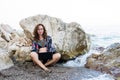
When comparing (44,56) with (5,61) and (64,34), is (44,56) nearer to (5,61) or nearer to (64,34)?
(5,61)

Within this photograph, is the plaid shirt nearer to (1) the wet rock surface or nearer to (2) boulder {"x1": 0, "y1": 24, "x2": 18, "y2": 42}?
(1) the wet rock surface

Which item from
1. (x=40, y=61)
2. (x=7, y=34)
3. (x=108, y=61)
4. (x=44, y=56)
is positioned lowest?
(x=108, y=61)

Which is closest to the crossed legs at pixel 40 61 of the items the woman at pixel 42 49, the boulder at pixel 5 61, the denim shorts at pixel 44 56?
the woman at pixel 42 49

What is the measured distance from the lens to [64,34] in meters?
12.6

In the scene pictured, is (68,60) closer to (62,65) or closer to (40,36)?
(62,65)

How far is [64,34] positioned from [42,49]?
1932mm

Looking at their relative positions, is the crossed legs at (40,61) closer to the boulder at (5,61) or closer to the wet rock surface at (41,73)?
the wet rock surface at (41,73)

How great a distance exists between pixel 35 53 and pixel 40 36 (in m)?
0.72

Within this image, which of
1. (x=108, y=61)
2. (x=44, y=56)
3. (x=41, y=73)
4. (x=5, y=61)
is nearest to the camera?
(x=41, y=73)

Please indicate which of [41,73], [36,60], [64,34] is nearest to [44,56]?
[36,60]

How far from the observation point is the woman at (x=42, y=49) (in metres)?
10.8

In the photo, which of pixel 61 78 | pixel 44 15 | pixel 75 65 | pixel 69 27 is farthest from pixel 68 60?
pixel 61 78

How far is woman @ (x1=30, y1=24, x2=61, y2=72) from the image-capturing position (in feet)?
35.5

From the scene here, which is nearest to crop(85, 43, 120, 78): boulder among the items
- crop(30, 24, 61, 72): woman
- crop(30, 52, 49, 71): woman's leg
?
crop(30, 24, 61, 72): woman
